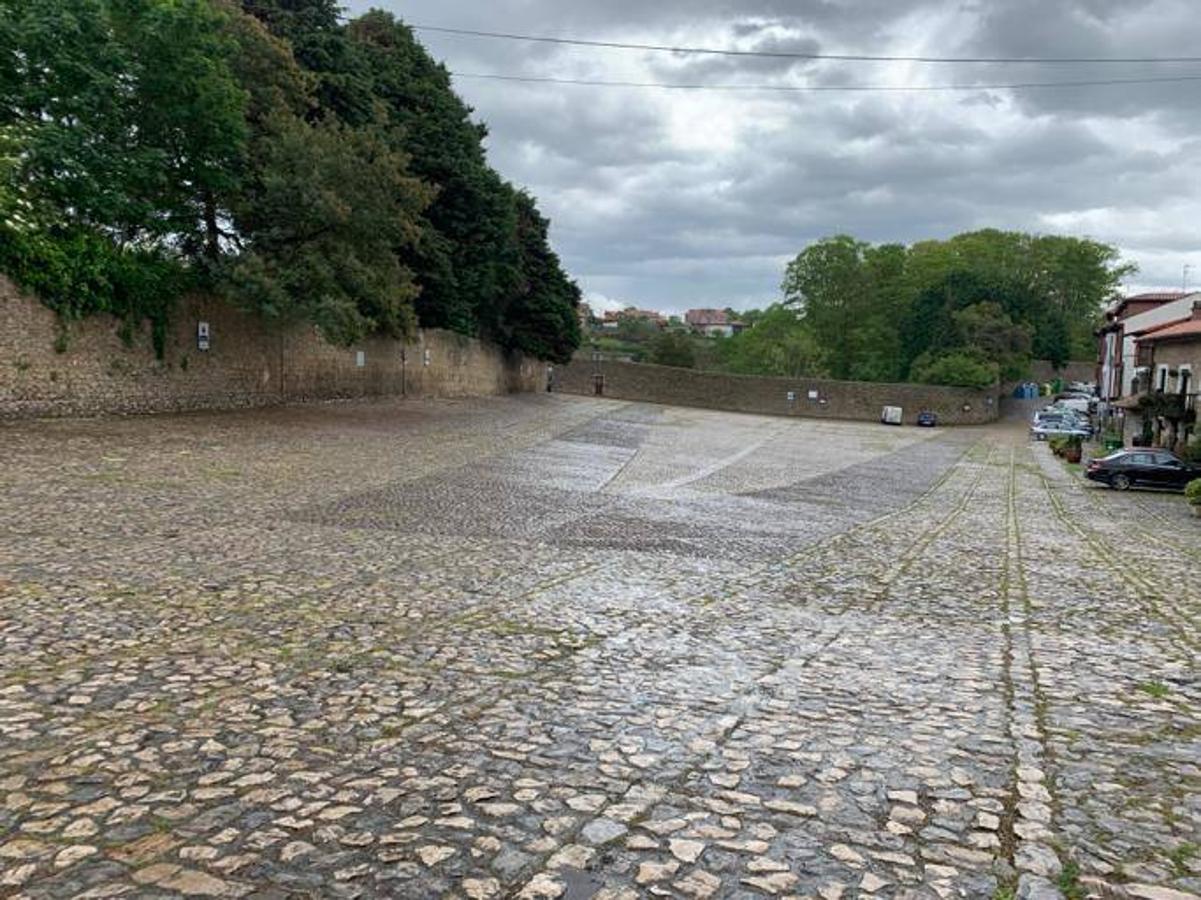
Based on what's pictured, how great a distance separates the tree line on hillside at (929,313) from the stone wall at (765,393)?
2.99 meters

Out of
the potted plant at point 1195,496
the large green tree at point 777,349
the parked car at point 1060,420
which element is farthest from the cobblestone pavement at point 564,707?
the large green tree at point 777,349

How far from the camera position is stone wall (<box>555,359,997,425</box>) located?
60.7m

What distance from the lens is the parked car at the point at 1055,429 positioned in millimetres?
47812

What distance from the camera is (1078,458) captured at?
34.5 metres

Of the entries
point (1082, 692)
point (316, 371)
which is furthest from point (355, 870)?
point (316, 371)

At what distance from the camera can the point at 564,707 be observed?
200 inches

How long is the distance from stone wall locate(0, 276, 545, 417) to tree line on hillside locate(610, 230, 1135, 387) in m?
43.5

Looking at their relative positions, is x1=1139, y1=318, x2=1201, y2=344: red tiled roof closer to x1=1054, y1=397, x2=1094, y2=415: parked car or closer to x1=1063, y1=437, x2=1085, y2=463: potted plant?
x1=1063, y1=437, x2=1085, y2=463: potted plant

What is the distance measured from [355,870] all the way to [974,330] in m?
71.5

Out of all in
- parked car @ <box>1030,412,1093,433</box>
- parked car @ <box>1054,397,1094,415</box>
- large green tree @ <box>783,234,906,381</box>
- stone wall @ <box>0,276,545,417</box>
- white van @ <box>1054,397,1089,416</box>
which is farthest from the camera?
large green tree @ <box>783,234,906,381</box>

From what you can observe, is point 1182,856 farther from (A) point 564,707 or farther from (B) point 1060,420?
(B) point 1060,420

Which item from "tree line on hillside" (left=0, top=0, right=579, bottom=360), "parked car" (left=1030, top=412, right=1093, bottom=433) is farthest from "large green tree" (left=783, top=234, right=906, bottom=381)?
"tree line on hillside" (left=0, top=0, right=579, bottom=360)

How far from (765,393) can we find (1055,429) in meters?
18.8

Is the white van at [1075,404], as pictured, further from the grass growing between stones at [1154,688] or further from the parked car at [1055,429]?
the grass growing between stones at [1154,688]
